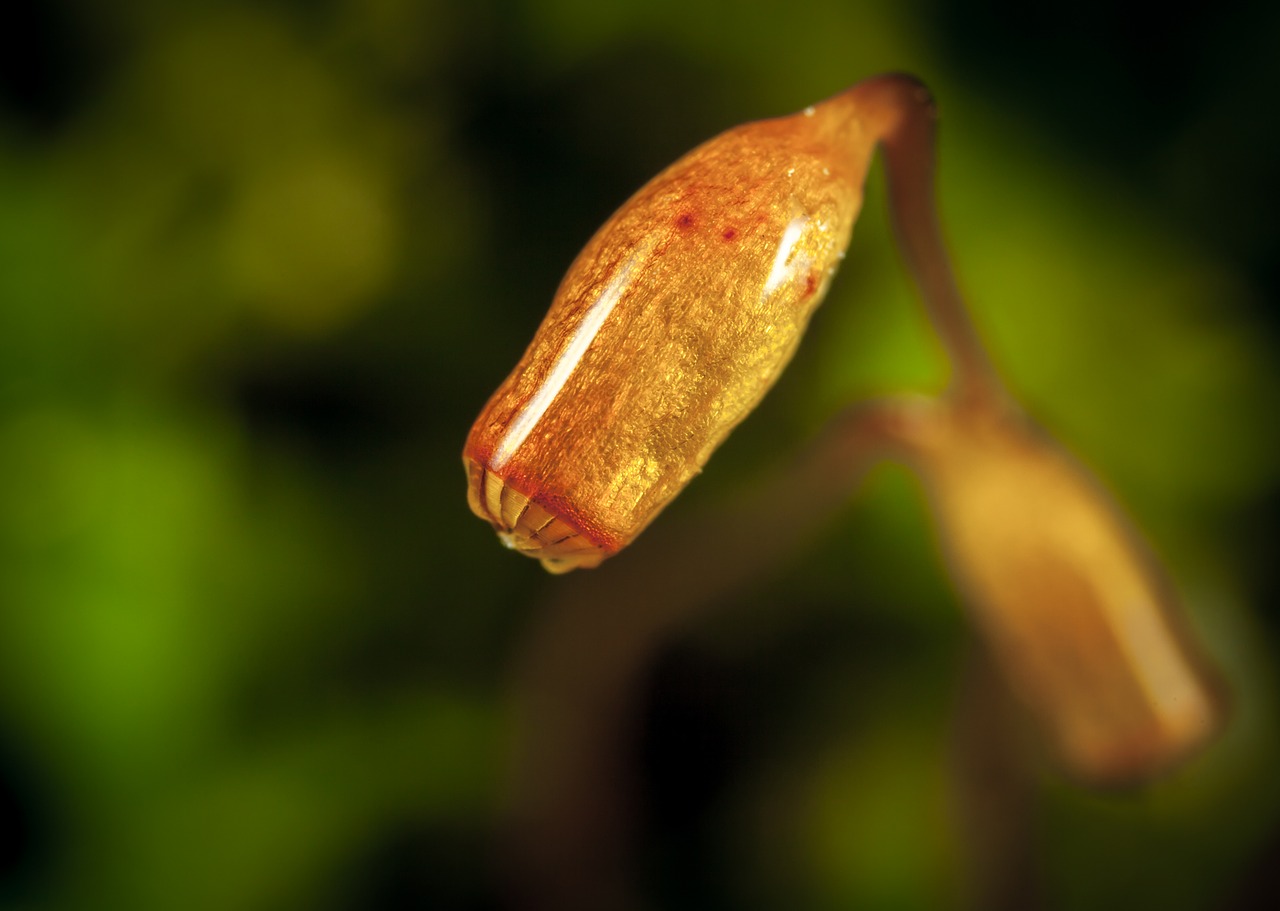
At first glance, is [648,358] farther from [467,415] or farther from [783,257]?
[467,415]

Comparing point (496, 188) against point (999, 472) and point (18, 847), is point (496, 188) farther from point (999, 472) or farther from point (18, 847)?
point (18, 847)

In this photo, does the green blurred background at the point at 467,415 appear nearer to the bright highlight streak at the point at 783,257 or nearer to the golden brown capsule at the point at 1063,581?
the golden brown capsule at the point at 1063,581

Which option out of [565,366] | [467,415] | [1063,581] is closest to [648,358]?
[565,366]

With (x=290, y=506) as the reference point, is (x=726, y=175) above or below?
above

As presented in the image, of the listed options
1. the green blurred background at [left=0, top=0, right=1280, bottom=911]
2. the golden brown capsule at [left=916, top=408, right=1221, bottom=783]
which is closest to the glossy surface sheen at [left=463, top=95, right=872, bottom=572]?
the golden brown capsule at [left=916, top=408, right=1221, bottom=783]

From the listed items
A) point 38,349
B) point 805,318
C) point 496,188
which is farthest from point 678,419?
point 38,349

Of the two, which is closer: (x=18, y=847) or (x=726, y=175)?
(x=726, y=175)

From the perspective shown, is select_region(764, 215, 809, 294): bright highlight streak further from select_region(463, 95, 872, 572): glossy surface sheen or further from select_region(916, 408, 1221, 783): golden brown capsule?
select_region(916, 408, 1221, 783): golden brown capsule
